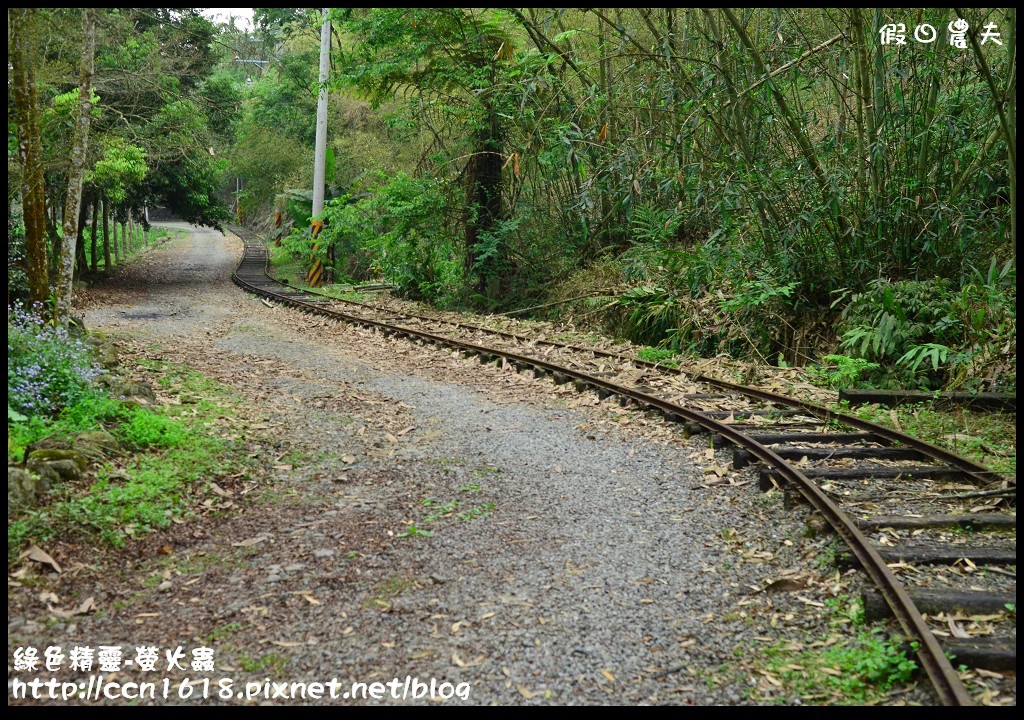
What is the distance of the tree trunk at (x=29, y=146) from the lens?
8789 millimetres

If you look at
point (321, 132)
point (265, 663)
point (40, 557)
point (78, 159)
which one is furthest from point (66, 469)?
point (321, 132)

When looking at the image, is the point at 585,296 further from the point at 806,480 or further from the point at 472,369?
the point at 806,480

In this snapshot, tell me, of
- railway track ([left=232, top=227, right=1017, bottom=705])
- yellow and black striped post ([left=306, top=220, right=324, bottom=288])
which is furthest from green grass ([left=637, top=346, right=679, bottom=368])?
yellow and black striped post ([left=306, top=220, right=324, bottom=288])

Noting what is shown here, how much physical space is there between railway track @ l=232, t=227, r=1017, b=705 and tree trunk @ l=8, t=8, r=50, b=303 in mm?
6013

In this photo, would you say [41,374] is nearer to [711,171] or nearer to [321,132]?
[711,171]

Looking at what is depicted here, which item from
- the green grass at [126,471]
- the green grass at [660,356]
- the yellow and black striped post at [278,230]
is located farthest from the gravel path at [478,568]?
the yellow and black striped post at [278,230]

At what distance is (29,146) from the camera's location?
9.12m

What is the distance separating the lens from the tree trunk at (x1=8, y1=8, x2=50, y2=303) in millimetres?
8789

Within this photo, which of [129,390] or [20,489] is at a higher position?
[129,390]

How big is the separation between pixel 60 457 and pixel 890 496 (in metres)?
5.91

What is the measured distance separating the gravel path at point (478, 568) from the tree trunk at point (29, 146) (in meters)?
3.64

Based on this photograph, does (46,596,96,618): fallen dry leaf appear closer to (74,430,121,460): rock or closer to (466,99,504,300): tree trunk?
(74,430,121,460): rock

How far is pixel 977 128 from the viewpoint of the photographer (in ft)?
33.0

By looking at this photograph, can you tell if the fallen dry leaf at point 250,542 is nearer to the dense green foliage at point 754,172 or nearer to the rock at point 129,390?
the rock at point 129,390
